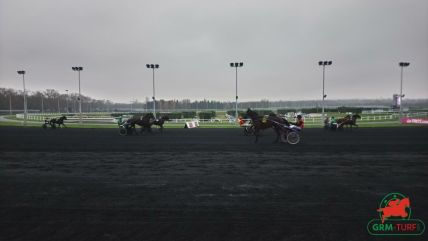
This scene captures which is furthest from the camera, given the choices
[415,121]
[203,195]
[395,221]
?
[415,121]

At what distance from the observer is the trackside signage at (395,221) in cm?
398

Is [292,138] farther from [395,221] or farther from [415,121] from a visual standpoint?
[415,121]

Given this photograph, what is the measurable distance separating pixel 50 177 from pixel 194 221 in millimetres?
5239

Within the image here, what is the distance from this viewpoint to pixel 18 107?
339 feet

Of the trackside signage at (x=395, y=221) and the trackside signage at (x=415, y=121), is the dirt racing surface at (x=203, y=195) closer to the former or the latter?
the trackside signage at (x=395, y=221)

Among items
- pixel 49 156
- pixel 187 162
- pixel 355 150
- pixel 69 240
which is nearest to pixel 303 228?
pixel 69 240

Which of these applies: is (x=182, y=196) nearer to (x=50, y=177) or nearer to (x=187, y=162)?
(x=187, y=162)

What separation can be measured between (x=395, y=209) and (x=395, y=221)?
22.5 inches

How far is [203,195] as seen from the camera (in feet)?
18.7

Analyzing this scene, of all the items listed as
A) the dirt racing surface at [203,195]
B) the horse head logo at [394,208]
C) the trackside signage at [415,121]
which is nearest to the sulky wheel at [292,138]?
the dirt racing surface at [203,195]

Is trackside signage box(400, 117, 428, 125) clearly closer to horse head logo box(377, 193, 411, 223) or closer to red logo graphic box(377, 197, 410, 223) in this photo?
horse head logo box(377, 193, 411, 223)

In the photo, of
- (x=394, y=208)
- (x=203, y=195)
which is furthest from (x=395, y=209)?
(x=203, y=195)

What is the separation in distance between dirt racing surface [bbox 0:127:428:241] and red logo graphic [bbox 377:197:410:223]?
0.16 m

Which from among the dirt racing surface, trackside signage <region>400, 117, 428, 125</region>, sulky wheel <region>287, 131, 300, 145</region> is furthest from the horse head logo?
trackside signage <region>400, 117, 428, 125</region>
